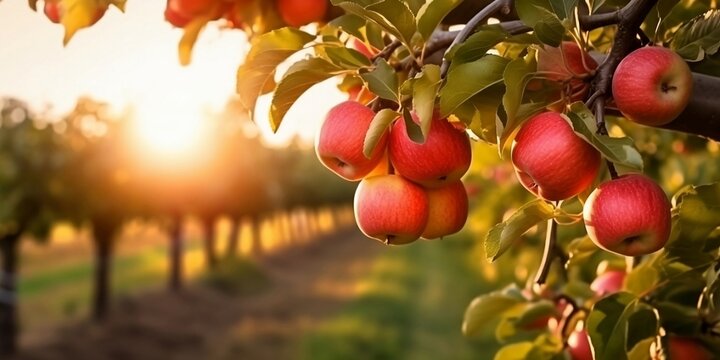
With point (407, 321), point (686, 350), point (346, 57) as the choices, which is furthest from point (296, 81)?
point (407, 321)

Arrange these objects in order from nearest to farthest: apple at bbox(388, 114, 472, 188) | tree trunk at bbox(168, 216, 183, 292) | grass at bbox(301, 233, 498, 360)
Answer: apple at bbox(388, 114, 472, 188)
grass at bbox(301, 233, 498, 360)
tree trunk at bbox(168, 216, 183, 292)

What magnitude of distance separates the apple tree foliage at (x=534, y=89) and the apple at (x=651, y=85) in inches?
1.4

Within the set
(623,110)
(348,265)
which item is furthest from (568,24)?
(348,265)

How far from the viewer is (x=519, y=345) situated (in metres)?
1.72

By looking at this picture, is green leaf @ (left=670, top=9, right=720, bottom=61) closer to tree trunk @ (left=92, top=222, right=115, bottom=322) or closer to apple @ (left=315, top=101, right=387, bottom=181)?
apple @ (left=315, top=101, right=387, bottom=181)

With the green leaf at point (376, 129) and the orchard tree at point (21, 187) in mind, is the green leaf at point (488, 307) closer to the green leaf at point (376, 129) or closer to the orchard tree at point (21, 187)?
the green leaf at point (376, 129)

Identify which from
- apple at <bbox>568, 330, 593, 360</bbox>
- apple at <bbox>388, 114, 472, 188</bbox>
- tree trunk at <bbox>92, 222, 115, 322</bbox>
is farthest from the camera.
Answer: tree trunk at <bbox>92, 222, 115, 322</bbox>

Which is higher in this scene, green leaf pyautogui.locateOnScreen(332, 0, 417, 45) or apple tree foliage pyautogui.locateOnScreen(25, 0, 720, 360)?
green leaf pyautogui.locateOnScreen(332, 0, 417, 45)

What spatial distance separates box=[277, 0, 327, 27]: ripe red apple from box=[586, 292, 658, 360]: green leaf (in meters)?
0.75

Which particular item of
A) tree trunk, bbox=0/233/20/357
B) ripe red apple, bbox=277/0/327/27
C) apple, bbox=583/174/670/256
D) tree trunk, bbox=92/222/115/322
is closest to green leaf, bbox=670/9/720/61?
apple, bbox=583/174/670/256

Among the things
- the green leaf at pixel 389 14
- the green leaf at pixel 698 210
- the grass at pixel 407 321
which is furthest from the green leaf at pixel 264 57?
the grass at pixel 407 321

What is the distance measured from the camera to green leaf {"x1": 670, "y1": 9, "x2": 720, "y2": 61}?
4.09 feet

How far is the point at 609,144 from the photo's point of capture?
1021 mm

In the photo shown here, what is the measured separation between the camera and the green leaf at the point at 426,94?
1055mm
